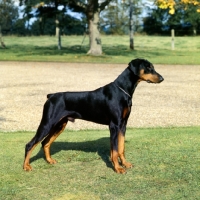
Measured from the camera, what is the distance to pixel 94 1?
90.1 feet

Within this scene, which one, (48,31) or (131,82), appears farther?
(48,31)

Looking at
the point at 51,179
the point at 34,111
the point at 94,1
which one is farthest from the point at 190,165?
the point at 94,1

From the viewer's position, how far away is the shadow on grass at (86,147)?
6517mm

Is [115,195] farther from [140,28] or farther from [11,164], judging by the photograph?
[140,28]

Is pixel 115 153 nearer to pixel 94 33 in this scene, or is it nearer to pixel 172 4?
pixel 172 4

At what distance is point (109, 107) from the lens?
5.60 metres

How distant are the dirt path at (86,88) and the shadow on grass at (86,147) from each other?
2.12 m

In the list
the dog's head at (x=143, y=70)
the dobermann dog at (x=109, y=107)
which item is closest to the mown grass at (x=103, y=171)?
the dobermann dog at (x=109, y=107)

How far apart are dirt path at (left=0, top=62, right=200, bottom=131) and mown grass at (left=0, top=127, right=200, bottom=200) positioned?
2340 mm

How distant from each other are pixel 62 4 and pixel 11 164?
24.6 metres

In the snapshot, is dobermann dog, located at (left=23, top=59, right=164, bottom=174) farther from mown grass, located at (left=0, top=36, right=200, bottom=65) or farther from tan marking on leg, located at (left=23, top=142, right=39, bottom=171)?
mown grass, located at (left=0, top=36, right=200, bottom=65)

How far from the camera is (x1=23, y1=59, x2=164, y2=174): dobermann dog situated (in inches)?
219

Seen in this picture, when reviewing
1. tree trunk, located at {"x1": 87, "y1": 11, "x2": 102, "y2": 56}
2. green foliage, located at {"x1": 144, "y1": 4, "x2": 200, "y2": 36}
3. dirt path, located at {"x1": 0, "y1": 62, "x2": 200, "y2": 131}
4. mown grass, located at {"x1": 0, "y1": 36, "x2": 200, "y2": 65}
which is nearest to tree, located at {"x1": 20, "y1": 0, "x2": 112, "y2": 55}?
tree trunk, located at {"x1": 87, "y1": 11, "x2": 102, "y2": 56}

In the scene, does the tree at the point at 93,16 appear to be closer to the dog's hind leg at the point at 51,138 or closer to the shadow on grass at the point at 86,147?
the shadow on grass at the point at 86,147
